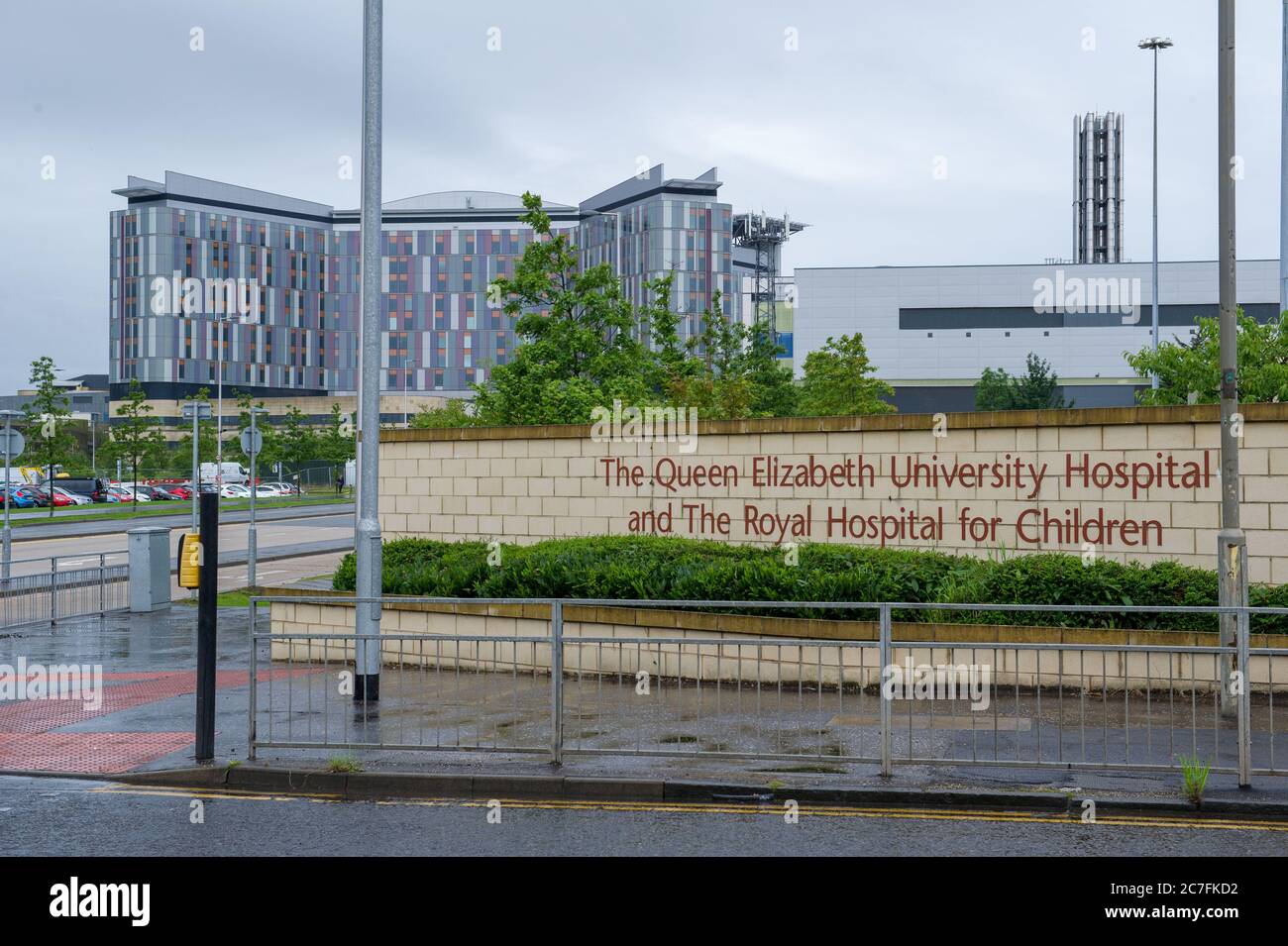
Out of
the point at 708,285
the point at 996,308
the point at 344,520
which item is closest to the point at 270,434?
the point at 344,520

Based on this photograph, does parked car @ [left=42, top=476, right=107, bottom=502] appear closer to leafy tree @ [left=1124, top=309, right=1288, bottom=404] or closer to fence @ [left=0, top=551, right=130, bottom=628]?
fence @ [left=0, top=551, right=130, bottom=628]

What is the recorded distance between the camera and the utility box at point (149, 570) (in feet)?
76.3

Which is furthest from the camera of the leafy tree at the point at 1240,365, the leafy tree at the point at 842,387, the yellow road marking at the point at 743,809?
the leafy tree at the point at 842,387

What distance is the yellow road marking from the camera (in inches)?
326

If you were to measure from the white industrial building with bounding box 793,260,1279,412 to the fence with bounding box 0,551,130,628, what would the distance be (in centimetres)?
6604

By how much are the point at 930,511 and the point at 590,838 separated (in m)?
8.65

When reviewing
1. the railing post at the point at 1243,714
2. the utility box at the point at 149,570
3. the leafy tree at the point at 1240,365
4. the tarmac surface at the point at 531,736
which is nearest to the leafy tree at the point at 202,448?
the utility box at the point at 149,570

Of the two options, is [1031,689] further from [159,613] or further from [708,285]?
[708,285]

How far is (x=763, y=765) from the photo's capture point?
9.65m

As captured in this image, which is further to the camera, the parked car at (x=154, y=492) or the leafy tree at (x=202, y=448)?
the leafy tree at (x=202, y=448)

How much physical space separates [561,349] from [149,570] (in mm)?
9486

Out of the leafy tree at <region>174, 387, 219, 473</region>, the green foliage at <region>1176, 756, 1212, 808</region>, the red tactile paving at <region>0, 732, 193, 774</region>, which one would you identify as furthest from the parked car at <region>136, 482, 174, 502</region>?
the green foliage at <region>1176, 756, 1212, 808</region>

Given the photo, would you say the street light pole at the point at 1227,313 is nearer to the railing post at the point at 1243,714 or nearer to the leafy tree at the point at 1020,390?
the railing post at the point at 1243,714

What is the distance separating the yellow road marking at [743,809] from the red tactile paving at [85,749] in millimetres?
785
